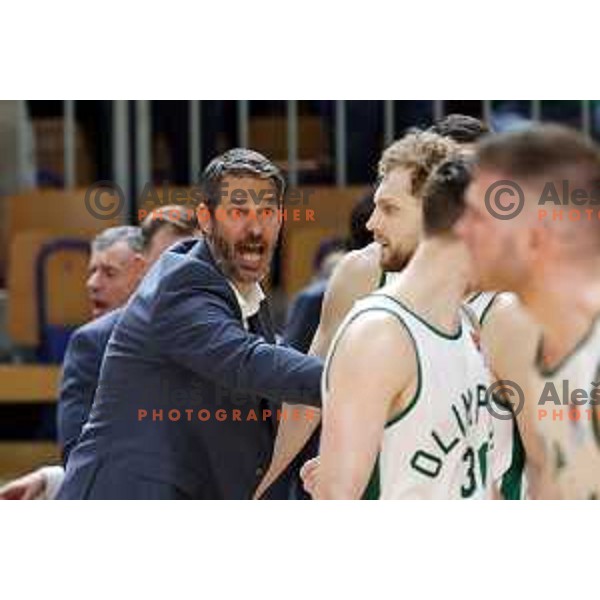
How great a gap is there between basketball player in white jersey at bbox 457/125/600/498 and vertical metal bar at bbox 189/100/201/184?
12.7ft

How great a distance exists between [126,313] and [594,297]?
50.9 inches

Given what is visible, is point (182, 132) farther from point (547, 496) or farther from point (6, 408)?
point (547, 496)

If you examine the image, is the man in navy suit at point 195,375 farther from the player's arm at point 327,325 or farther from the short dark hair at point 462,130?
the short dark hair at point 462,130

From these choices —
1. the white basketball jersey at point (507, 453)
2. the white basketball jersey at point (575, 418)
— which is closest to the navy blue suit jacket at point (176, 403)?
the white basketball jersey at point (507, 453)

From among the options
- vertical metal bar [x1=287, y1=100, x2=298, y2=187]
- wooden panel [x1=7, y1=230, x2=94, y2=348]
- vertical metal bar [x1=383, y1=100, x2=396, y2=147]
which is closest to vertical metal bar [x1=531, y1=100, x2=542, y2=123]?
vertical metal bar [x1=383, y1=100, x2=396, y2=147]

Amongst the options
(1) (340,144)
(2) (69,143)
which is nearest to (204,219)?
(1) (340,144)

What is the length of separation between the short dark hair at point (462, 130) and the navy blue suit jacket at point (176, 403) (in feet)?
1.87

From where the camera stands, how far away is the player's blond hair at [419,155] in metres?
4.33

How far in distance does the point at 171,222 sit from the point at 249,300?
28.8 inches

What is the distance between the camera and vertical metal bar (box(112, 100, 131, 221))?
779cm
